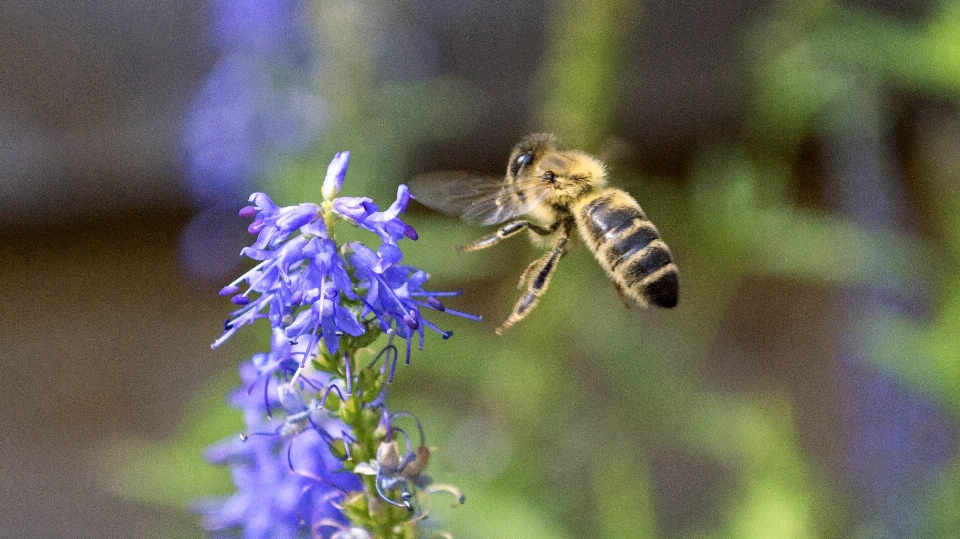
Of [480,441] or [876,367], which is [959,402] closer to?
[876,367]

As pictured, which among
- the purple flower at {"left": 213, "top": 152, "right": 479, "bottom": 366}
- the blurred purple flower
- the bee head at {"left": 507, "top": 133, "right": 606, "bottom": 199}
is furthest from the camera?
the blurred purple flower

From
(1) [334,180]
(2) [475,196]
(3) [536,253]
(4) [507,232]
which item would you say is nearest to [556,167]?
(4) [507,232]

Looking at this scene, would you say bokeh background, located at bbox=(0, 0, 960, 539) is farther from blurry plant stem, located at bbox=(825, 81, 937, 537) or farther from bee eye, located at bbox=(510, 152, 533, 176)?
bee eye, located at bbox=(510, 152, 533, 176)

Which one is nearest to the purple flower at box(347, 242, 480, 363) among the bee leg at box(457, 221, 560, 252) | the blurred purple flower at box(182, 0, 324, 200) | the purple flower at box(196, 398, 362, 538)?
the purple flower at box(196, 398, 362, 538)

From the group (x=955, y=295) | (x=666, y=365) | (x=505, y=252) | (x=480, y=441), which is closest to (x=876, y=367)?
(x=955, y=295)

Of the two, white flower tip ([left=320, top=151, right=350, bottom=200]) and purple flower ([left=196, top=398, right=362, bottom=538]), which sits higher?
white flower tip ([left=320, top=151, right=350, bottom=200])

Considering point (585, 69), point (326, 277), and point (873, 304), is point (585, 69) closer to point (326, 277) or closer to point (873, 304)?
point (873, 304)

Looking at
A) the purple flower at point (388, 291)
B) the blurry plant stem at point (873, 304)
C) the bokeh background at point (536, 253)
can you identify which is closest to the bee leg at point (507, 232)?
the bokeh background at point (536, 253)
